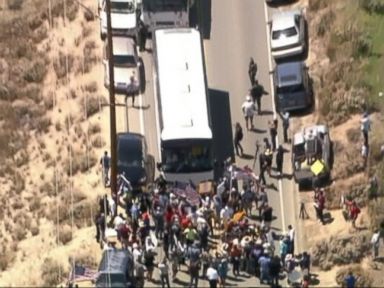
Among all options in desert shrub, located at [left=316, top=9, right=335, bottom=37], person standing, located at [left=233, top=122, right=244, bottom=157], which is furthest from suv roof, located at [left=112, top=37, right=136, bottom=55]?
desert shrub, located at [left=316, top=9, right=335, bottom=37]

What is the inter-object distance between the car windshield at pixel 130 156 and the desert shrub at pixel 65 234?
11.6 ft

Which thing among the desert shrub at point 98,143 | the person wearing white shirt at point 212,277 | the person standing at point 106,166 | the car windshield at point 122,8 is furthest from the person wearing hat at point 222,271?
the car windshield at point 122,8

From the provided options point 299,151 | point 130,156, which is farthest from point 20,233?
point 299,151

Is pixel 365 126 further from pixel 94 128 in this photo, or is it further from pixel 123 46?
pixel 123 46

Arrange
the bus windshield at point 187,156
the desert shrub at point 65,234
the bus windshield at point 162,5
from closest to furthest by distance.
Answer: the desert shrub at point 65,234, the bus windshield at point 187,156, the bus windshield at point 162,5

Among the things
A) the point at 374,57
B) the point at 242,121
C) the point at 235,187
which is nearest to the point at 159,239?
the point at 235,187

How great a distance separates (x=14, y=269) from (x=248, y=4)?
64.0ft

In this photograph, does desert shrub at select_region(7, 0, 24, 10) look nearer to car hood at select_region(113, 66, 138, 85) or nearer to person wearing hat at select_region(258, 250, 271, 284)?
car hood at select_region(113, 66, 138, 85)

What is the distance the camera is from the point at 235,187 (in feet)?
242

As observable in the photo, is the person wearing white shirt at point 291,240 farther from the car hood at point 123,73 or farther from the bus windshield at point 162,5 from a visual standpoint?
the bus windshield at point 162,5

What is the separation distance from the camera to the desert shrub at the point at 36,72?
84500 millimetres

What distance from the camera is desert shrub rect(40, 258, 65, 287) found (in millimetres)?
69500

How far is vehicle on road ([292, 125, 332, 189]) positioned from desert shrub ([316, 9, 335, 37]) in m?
8.13

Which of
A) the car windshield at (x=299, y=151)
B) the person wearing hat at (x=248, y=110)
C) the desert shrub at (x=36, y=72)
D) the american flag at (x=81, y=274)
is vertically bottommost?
the american flag at (x=81, y=274)
